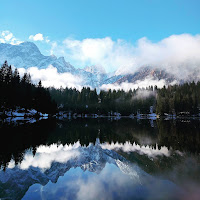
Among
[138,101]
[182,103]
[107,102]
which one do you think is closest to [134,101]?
[138,101]

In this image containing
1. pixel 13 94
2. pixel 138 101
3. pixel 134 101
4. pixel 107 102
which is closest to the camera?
pixel 13 94

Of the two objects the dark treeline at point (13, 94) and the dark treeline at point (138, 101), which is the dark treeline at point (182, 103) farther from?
the dark treeline at point (13, 94)

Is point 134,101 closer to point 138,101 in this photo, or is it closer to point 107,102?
point 138,101

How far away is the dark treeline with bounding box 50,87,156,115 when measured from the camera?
171375mm

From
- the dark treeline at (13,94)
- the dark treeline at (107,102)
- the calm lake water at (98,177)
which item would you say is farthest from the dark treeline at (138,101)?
the calm lake water at (98,177)

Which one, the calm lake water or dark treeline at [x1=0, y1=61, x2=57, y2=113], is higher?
dark treeline at [x1=0, y1=61, x2=57, y2=113]

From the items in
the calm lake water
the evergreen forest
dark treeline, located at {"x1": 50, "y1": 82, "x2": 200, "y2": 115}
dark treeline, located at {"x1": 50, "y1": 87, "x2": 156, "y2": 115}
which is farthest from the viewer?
dark treeline, located at {"x1": 50, "y1": 87, "x2": 156, "y2": 115}

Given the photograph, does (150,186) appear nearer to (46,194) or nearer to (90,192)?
(90,192)

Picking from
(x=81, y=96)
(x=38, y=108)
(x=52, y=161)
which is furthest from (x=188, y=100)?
(x=52, y=161)

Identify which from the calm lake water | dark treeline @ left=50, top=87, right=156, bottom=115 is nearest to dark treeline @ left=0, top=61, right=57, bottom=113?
the calm lake water

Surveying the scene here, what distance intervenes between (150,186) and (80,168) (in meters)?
5.32

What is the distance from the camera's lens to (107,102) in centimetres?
18088

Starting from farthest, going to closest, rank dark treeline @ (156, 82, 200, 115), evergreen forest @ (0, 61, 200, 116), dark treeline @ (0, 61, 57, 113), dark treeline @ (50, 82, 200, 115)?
dark treeline @ (50, 82, 200, 115) < evergreen forest @ (0, 61, 200, 116) < dark treeline @ (156, 82, 200, 115) < dark treeline @ (0, 61, 57, 113)

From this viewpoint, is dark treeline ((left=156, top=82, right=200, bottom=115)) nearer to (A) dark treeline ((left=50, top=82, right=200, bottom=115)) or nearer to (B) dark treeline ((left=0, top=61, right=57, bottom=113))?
(A) dark treeline ((left=50, top=82, right=200, bottom=115))
